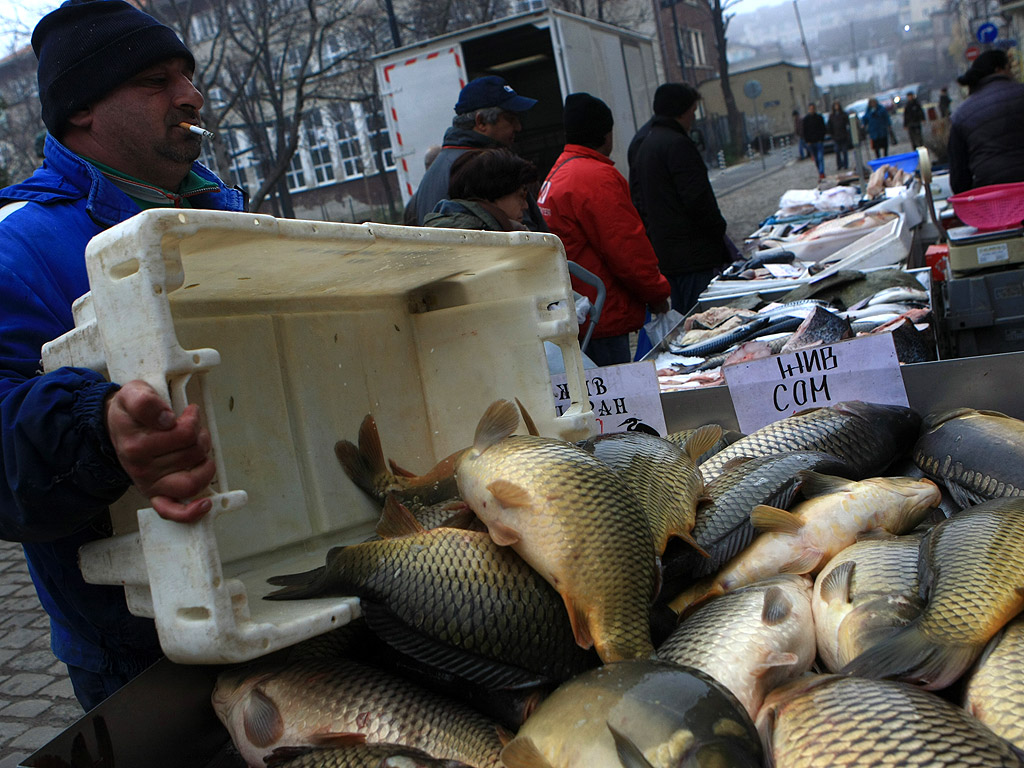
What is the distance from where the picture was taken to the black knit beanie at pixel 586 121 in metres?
5.70

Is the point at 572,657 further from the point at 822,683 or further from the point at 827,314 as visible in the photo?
the point at 827,314

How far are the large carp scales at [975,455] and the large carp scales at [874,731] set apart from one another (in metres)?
1.02

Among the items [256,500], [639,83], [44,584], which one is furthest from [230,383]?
[639,83]

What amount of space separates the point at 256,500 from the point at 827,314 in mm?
2742

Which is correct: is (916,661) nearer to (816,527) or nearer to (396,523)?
(816,527)

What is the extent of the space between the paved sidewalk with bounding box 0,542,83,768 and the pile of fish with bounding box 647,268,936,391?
3.37 meters

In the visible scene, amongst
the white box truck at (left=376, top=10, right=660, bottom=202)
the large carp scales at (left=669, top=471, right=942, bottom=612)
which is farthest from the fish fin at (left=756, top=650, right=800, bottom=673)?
the white box truck at (left=376, top=10, right=660, bottom=202)

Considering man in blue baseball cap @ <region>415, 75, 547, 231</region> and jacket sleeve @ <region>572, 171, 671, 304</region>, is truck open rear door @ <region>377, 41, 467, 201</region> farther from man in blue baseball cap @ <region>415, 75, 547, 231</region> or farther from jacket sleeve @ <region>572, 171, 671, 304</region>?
jacket sleeve @ <region>572, 171, 671, 304</region>

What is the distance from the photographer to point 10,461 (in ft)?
4.66

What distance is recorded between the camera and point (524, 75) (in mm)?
13578

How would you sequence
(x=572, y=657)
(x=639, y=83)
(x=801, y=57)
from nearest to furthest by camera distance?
(x=572, y=657) < (x=639, y=83) < (x=801, y=57)

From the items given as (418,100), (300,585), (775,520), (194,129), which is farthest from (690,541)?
(418,100)

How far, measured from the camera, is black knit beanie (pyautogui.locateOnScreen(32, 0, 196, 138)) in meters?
2.08

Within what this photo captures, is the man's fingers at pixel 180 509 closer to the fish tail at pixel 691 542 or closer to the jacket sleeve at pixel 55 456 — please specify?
the jacket sleeve at pixel 55 456
